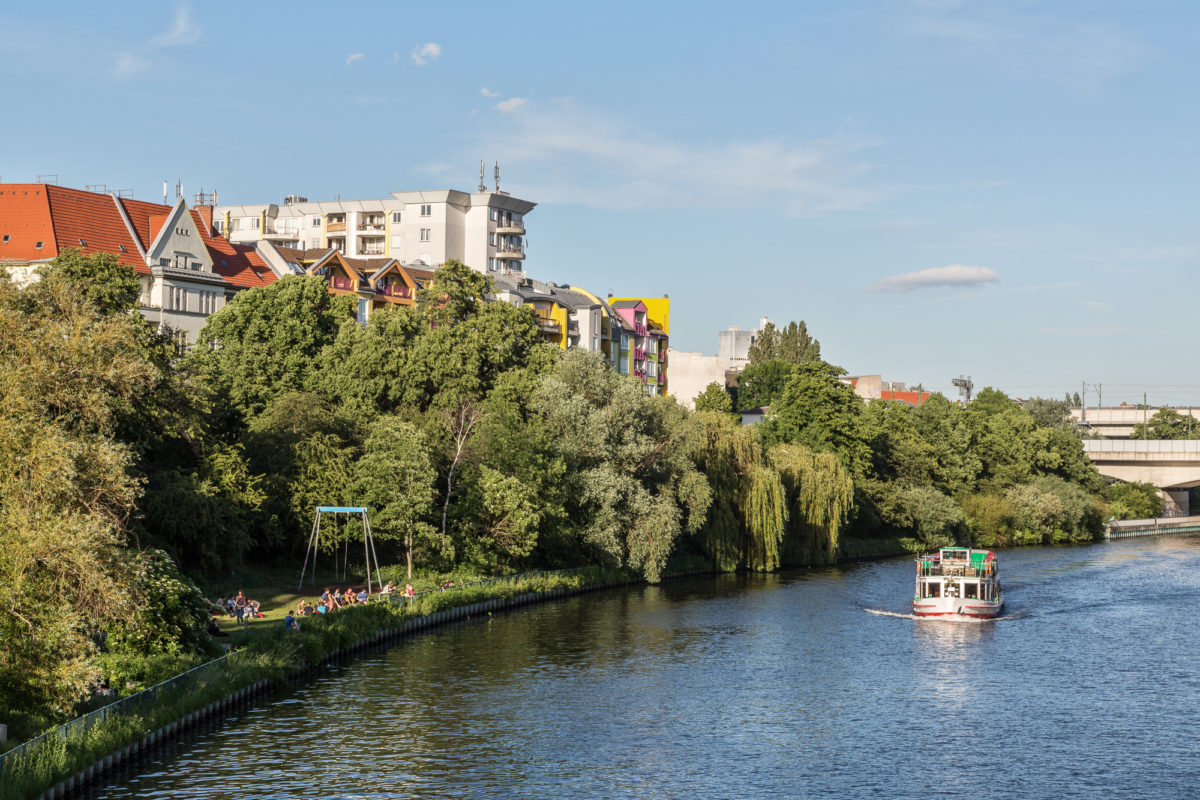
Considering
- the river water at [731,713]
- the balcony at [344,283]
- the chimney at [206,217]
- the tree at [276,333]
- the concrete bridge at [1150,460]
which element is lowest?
the river water at [731,713]

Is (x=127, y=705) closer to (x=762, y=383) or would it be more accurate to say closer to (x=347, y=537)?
(x=347, y=537)

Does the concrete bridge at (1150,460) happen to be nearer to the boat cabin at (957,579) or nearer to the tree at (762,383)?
the tree at (762,383)

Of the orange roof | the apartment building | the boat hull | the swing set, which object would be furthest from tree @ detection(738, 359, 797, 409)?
the swing set

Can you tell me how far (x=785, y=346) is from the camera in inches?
6978

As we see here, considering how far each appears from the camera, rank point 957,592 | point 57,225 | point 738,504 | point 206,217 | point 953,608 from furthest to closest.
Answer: point 206,217
point 57,225
point 738,504
point 957,592
point 953,608

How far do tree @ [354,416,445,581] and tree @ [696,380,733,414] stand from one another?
3075 inches

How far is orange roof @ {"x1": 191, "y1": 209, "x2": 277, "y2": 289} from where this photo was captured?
106m

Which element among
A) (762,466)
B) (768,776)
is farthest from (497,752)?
(762,466)

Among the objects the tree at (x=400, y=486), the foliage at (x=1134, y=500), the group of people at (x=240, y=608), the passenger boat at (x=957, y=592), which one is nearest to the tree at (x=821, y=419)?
the passenger boat at (x=957, y=592)

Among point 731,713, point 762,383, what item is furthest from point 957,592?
point 762,383

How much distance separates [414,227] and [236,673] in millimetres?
112254

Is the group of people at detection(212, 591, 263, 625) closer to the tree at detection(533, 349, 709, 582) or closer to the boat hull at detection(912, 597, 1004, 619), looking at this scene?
the tree at detection(533, 349, 709, 582)

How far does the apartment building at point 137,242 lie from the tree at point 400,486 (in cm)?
2515

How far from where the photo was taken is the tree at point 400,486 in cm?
6519
